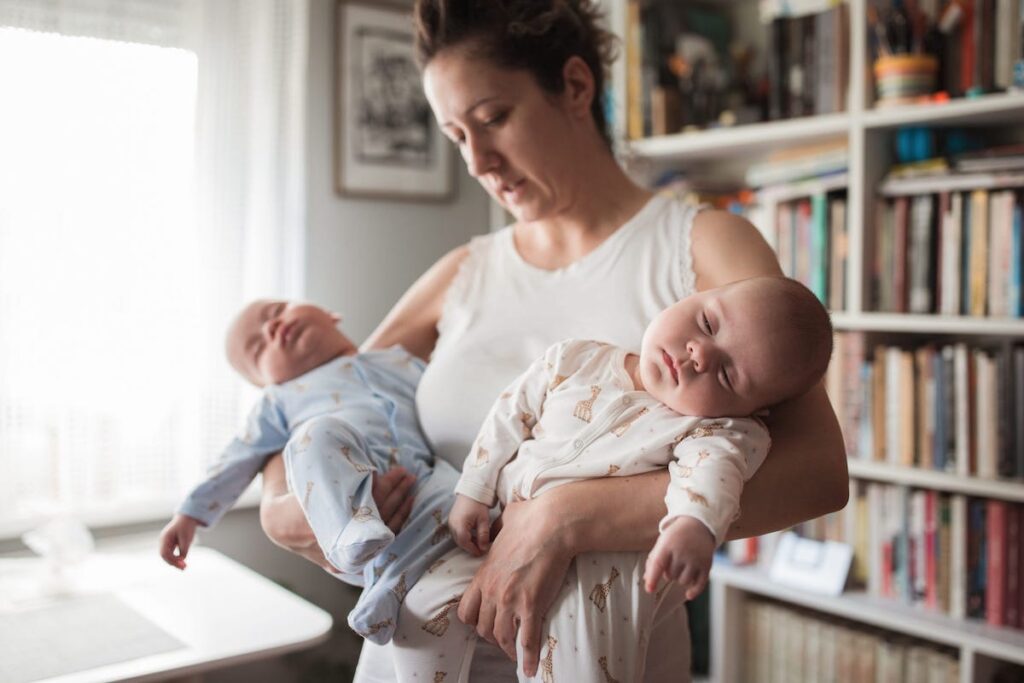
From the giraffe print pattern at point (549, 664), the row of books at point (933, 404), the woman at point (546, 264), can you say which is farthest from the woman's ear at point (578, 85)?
the row of books at point (933, 404)

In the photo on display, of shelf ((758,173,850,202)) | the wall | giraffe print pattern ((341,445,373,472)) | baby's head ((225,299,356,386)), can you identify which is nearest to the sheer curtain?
the wall

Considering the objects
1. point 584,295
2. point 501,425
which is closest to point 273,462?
point 501,425

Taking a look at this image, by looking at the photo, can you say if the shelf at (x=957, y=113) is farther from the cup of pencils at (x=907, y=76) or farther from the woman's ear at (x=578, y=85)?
the woman's ear at (x=578, y=85)

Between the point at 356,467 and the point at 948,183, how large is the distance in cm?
164

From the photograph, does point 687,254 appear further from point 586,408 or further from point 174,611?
point 174,611

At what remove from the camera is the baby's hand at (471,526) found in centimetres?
118

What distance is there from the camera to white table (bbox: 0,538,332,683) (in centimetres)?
171

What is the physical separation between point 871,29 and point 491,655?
6.02 feet

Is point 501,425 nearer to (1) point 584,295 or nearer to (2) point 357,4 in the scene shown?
(1) point 584,295

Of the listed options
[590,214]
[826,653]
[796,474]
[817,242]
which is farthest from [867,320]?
[796,474]

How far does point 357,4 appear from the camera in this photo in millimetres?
A: 2980

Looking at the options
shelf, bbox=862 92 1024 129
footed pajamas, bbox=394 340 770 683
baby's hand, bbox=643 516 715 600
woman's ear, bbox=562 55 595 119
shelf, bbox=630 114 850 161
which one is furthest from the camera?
shelf, bbox=630 114 850 161

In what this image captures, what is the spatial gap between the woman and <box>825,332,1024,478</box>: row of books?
1.15 metres

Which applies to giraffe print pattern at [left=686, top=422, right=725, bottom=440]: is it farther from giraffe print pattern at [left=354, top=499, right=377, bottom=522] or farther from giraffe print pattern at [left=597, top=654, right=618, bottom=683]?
giraffe print pattern at [left=354, top=499, right=377, bottom=522]
